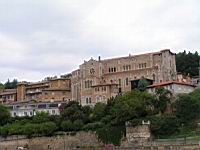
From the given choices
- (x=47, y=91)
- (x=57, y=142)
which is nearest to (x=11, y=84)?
(x=47, y=91)

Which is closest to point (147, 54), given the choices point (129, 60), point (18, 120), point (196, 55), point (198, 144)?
point (129, 60)

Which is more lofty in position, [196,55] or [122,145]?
[196,55]

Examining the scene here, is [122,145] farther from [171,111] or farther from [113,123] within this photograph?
[171,111]

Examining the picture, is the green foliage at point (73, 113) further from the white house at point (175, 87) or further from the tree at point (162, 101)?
the tree at point (162, 101)

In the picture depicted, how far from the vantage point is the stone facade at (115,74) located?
89.3 m

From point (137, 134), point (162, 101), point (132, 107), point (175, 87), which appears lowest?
point (137, 134)

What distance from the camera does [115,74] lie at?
9406 cm

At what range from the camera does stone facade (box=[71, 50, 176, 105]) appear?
89.3 meters

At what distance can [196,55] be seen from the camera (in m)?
107

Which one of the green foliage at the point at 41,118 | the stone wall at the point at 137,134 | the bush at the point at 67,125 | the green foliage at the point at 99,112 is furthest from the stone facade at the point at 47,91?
the stone wall at the point at 137,134

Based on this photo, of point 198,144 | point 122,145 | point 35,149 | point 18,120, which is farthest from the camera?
point 18,120

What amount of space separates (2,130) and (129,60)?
2886 cm

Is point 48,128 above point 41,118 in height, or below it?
below

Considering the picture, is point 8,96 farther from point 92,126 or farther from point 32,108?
point 92,126
